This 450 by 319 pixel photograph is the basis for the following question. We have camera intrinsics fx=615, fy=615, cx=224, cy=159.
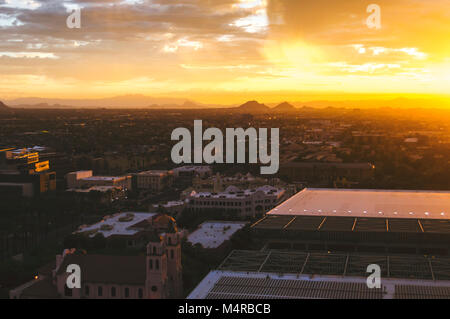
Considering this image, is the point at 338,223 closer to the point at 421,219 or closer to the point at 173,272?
the point at 421,219

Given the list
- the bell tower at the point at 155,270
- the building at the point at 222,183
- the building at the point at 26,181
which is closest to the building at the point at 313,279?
the bell tower at the point at 155,270

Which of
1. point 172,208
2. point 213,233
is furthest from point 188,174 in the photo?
point 213,233

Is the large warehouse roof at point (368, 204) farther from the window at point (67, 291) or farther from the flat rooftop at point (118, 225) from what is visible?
the window at point (67, 291)
